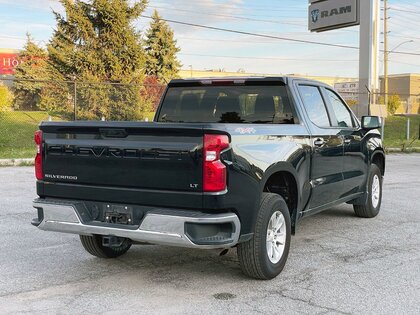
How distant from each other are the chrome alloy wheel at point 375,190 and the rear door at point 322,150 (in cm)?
152

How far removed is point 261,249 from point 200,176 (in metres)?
0.99

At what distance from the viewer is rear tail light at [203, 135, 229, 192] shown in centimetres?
416

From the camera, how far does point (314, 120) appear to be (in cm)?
601

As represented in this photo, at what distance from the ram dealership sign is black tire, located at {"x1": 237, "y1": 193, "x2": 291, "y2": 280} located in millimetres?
21043

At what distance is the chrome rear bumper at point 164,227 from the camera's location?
13.6 ft

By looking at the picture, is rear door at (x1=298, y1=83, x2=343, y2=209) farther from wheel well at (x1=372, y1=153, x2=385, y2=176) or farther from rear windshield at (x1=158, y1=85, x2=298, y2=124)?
wheel well at (x1=372, y1=153, x2=385, y2=176)

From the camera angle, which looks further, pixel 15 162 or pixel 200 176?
pixel 15 162

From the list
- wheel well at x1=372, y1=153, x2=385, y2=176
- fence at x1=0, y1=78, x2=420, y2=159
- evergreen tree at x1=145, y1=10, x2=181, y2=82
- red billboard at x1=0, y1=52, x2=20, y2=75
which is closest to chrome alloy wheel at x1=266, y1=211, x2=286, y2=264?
wheel well at x1=372, y1=153, x2=385, y2=176

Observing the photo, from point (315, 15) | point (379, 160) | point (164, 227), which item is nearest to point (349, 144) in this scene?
point (379, 160)

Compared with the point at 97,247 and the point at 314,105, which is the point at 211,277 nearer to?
the point at 97,247

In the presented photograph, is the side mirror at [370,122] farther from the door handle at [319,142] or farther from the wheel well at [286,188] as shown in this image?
the wheel well at [286,188]

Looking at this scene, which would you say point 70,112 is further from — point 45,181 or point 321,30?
point 45,181

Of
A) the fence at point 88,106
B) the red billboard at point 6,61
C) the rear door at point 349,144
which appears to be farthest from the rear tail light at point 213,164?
the red billboard at point 6,61

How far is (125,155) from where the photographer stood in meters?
4.45
